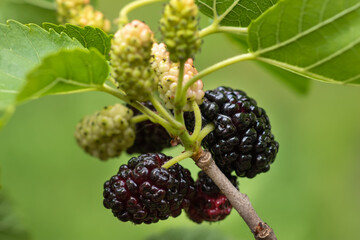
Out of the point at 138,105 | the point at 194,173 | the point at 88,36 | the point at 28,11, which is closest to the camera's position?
the point at 138,105

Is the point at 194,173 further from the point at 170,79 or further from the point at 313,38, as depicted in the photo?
the point at 313,38

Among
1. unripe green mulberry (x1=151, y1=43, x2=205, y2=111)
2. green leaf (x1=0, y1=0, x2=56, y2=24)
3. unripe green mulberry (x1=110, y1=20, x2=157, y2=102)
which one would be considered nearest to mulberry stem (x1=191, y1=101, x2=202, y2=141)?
unripe green mulberry (x1=151, y1=43, x2=205, y2=111)

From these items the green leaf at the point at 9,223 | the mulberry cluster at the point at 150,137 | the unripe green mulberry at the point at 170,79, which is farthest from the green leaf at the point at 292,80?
the green leaf at the point at 9,223

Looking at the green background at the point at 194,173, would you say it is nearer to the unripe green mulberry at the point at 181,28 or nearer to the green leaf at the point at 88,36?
the green leaf at the point at 88,36

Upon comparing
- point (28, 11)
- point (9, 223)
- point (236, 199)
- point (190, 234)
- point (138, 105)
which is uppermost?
point (28, 11)

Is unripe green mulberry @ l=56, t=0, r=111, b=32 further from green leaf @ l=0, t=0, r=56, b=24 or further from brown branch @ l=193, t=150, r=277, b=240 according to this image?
brown branch @ l=193, t=150, r=277, b=240

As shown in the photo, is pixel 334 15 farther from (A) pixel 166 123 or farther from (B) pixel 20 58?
(B) pixel 20 58

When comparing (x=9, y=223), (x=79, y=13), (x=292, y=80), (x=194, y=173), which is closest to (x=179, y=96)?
(x=79, y=13)
